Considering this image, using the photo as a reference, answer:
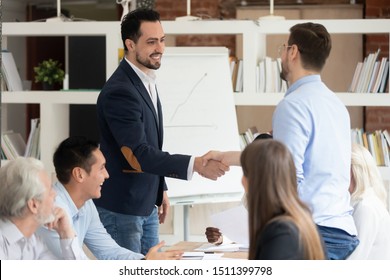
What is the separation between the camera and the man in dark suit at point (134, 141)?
337 cm

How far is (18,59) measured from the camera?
9.73 m

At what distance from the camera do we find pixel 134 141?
3.36 metres

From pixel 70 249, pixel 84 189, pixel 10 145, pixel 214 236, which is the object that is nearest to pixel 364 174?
pixel 214 236

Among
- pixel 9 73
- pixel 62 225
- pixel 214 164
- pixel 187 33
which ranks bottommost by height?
pixel 62 225

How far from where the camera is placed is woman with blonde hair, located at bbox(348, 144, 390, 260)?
3.20 m

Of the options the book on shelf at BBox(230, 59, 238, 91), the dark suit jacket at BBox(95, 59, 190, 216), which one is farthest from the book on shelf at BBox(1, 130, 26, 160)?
the dark suit jacket at BBox(95, 59, 190, 216)

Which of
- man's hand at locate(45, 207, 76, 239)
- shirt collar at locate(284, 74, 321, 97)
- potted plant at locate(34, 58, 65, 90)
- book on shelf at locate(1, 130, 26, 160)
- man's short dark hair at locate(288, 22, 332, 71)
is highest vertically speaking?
man's short dark hair at locate(288, 22, 332, 71)

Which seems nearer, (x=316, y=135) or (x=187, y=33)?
(x=316, y=135)

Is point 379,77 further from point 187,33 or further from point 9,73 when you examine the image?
point 9,73

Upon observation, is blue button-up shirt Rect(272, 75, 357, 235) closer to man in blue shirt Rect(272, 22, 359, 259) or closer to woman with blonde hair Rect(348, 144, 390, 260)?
man in blue shirt Rect(272, 22, 359, 259)

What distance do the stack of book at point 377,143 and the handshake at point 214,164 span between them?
6.97 ft

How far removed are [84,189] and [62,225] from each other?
0.31 meters
